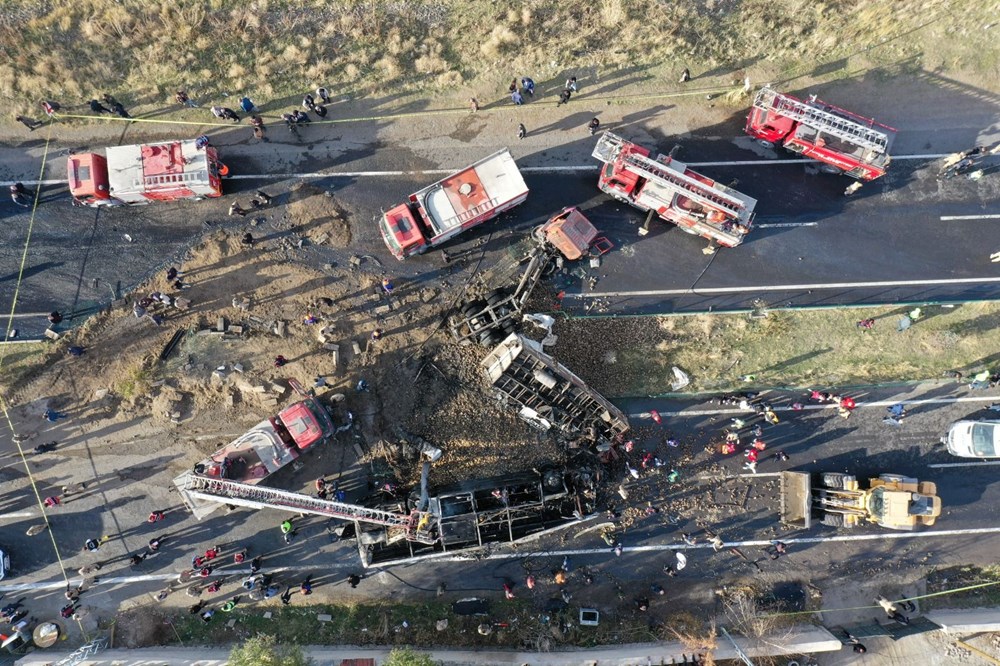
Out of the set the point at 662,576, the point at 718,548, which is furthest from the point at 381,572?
the point at 718,548

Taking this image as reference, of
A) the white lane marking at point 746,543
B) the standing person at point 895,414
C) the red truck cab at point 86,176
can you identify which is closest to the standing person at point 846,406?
the standing person at point 895,414

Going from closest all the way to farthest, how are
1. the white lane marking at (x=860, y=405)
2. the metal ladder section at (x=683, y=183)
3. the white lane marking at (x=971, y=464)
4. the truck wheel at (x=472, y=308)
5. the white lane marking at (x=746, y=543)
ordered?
the metal ladder section at (x=683, y=183)
the truck wheel at (x=472, y=308)
the white lane marking at (x=746, y=543)
the white lane marking at (x=860, y=405)
the white lane marking at (x=971, y=464)

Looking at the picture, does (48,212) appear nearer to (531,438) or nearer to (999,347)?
(531,438)

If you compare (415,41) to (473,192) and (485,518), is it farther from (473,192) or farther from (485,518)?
(485,518)

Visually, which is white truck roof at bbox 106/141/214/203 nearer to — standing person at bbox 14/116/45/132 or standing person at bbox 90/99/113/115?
standing person at bbox 90/99/113/115

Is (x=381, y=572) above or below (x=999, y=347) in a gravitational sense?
below

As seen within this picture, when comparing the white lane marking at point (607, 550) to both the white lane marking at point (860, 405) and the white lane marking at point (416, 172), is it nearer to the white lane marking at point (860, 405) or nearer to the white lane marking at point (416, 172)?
the white lane marking at point (860, 405)
